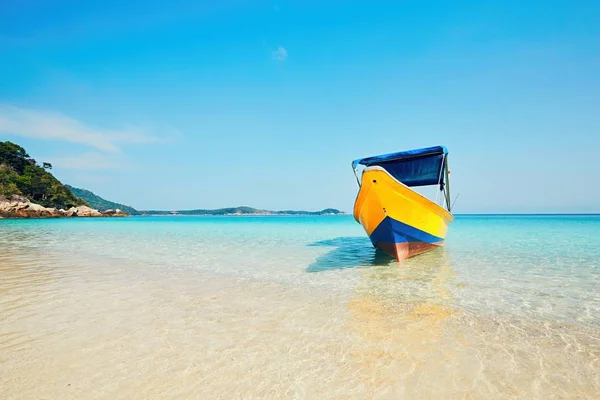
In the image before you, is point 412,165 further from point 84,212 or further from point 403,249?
point 84,212

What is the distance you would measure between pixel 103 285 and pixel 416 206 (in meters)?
8.63

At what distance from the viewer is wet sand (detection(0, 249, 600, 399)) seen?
2.67m

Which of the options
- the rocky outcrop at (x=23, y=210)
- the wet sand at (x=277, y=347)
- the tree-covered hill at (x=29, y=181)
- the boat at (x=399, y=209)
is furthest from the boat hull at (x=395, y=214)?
the tree-covered hill at (x=29, y=181)

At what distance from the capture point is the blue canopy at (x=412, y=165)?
36.6 ft

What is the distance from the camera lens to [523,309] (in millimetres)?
5062

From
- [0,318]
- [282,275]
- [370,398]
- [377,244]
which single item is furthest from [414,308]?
[0,318]

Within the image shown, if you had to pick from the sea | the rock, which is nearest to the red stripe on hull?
the sea

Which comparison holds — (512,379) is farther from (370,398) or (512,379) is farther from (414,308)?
(414,308)

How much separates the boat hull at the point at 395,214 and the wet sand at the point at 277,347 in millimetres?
3433

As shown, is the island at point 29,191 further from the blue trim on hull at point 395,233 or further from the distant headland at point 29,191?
the blue trim on hull at point 395,233

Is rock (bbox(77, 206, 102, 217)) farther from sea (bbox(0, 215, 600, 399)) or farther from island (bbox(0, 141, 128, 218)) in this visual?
sea (bbox(0, 215, 600, 399))

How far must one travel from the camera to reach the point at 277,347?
352 cm

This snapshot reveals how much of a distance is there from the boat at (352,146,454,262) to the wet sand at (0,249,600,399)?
136 inches

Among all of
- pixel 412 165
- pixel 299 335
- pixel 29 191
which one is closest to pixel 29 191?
pixel 29 191
